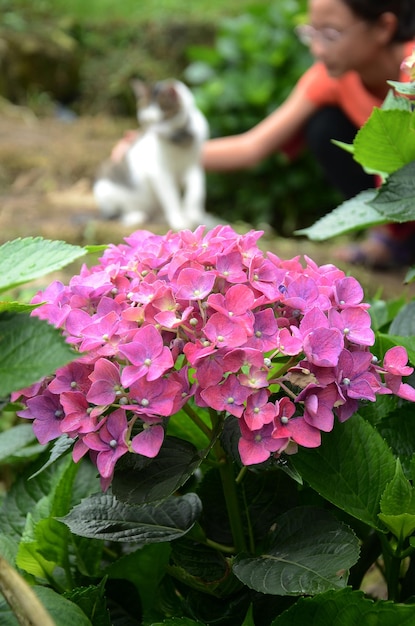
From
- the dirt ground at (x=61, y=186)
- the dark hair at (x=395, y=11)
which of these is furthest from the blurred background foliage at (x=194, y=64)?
the dark hair at (x=395, y=11)

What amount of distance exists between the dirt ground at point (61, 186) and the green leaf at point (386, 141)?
1462 mm

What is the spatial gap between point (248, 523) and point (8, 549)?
249 millimetres

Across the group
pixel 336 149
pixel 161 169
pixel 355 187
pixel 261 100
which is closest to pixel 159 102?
pixel 161 169

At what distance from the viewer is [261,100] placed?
14.1 feet

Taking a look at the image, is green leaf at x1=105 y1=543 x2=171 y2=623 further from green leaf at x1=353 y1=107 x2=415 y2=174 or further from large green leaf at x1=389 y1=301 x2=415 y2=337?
green leaf at x1=353 y1=107 x2=415 y2=174

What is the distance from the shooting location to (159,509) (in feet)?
2.47

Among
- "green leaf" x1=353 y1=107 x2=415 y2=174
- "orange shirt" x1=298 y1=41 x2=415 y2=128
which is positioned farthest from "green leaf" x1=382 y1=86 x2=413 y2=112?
"orange shirt" x1=298 y1=41 x2=415 y2=128

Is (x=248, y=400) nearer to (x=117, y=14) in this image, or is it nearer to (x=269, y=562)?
(x=269, y=562)

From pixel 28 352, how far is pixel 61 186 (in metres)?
3.61

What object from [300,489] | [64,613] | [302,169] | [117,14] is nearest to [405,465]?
[300,489]

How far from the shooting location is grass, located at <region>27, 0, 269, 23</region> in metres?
5.70

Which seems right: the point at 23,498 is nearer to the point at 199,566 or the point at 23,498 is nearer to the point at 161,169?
the point at 199,566

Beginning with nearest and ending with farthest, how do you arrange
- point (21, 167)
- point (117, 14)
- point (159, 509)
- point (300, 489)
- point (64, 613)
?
point (64, 613), point (159, 509), point (300, 489), point (21, 167), point (117, 14)

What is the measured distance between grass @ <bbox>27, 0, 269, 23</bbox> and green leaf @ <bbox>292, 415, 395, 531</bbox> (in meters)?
5.39
